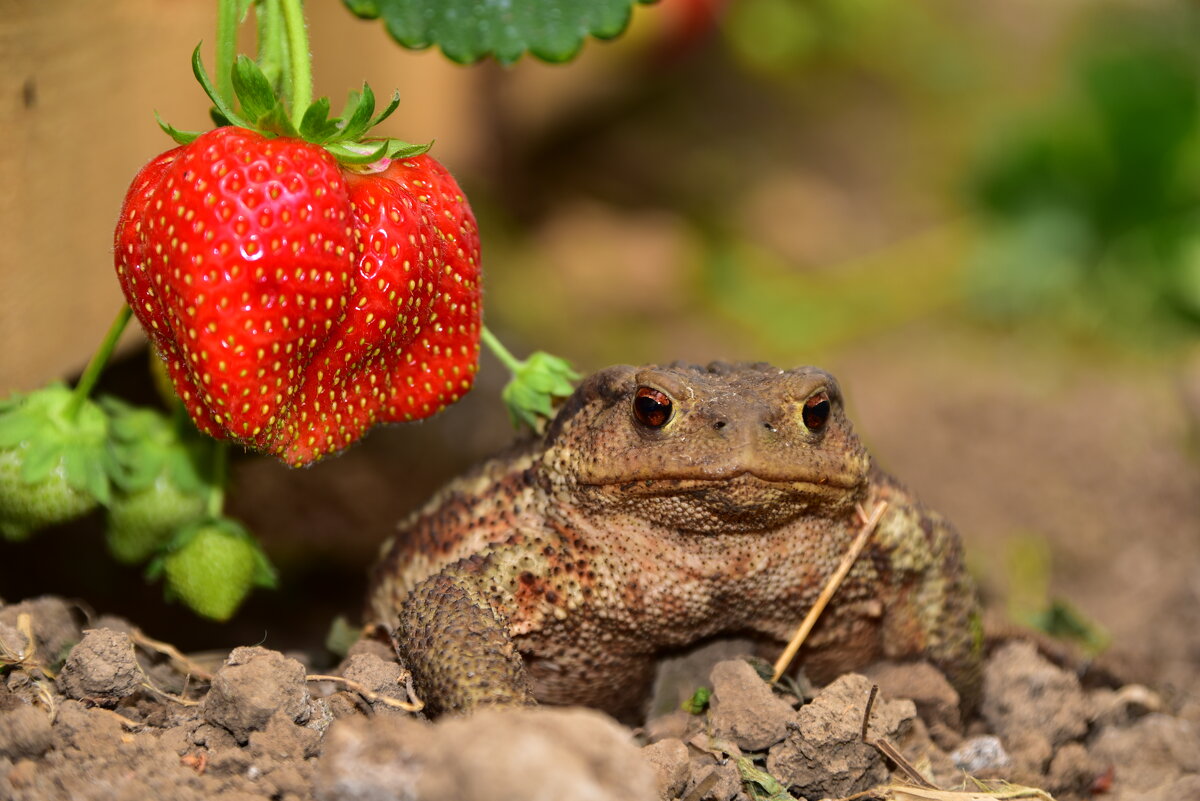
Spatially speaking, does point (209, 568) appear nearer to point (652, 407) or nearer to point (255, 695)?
point (255, 695)

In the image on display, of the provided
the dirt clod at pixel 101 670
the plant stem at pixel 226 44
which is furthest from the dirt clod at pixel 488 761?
the plant stem at pixel 226 44

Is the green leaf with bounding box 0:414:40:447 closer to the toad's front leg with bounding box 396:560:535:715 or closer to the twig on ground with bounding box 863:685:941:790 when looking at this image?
the toad's front leg with bounding box 396:560:535:715

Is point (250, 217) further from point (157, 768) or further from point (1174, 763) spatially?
point (1174, 763)

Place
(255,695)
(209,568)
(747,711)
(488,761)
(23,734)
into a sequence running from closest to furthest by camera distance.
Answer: (488,761), (23,734), (255,695), (747,711), (209,568)

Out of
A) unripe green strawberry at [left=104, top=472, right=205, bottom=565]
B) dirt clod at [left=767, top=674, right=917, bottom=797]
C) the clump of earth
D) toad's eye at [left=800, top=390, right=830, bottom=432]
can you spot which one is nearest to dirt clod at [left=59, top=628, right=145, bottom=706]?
the clump of earth

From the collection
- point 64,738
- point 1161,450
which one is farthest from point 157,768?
point 1161,450

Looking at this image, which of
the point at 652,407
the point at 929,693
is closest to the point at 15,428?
the point at 652,407
